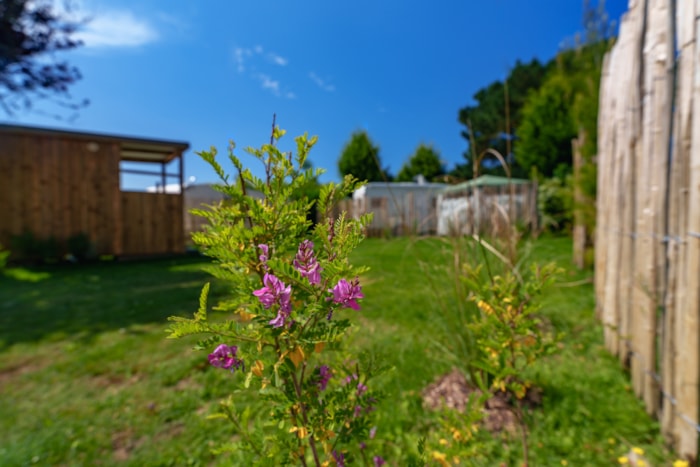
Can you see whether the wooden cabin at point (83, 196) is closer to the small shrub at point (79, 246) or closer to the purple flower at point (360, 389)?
the small shrub at point (79, 246)

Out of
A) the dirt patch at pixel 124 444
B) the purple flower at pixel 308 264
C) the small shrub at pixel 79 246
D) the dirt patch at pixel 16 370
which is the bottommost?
the dirt patch at pixel 124 444

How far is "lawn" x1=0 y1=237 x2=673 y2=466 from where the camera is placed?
170 centimetres

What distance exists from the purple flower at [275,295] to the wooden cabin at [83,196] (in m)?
10.1

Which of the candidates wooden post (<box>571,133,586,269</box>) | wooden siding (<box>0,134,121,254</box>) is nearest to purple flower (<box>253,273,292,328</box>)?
wooden post (<box>571,133,586,269</box>)

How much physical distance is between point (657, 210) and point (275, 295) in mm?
2020

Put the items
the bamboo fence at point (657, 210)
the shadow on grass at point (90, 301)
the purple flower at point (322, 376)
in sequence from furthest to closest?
the shadow on grass at point (90, 301) < the bamboo fence at point (657, 210) < the purple flower at point (322, 376)

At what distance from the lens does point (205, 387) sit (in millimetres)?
2318

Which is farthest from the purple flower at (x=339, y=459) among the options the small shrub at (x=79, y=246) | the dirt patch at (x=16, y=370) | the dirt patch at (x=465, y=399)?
the small shrub at (x=79, y=246)

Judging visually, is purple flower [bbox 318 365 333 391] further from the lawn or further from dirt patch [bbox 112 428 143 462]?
dirt patch [bbox 112 428 143 462]

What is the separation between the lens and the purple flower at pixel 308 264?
51 centimetres

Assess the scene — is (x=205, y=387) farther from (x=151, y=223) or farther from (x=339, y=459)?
(x=151, y=223)

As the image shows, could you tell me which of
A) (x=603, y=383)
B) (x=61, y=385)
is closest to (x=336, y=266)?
(x=603, y=383)

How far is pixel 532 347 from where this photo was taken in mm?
1290

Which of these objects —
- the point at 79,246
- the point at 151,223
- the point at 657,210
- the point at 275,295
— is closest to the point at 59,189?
the point at 79,246
